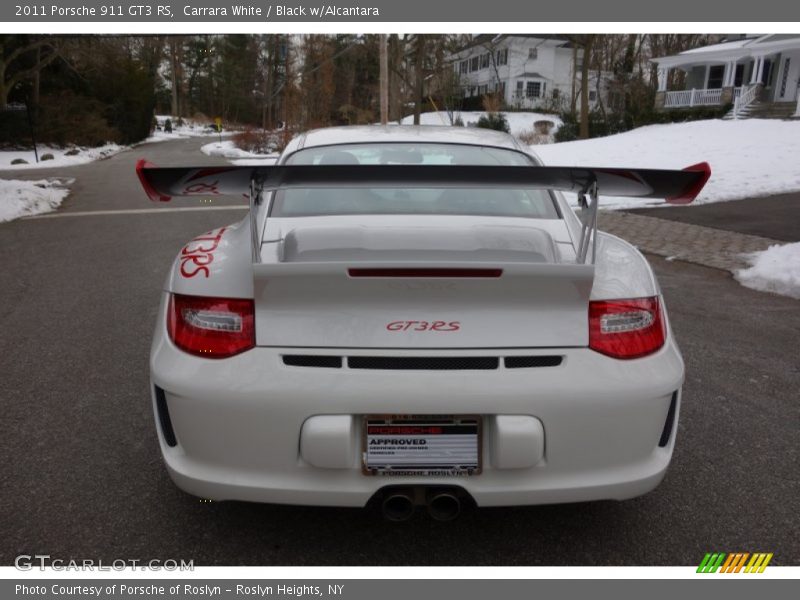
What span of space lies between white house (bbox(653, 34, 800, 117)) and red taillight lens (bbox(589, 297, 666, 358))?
→ 3111cm

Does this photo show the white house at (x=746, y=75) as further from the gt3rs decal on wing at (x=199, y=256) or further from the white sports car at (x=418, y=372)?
the gt3rs decal on wing at (x=199, y=256)

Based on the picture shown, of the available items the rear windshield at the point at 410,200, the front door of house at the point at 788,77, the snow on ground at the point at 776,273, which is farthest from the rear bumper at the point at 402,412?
the front door of house at the point at 788,77

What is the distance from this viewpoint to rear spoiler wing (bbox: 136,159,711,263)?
212 centimetres

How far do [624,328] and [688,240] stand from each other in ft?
24.8

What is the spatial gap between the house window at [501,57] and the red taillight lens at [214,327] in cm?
5699

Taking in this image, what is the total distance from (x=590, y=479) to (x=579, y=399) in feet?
0.96

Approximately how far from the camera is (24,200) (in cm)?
1191

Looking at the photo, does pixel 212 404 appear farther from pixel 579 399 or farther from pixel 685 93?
pixel 685 93

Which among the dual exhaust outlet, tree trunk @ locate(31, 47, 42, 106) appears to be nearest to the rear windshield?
the dual exhaust outlet

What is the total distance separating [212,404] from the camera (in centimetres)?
203

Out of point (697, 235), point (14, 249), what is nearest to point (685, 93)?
point (697, 235)

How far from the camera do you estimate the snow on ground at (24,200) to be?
1122 centimetres

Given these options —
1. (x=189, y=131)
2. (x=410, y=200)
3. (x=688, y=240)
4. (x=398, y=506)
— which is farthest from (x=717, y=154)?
(x=189, y=131)

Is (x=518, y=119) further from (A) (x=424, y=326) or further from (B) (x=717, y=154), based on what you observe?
(A) (x=424, y=326)
